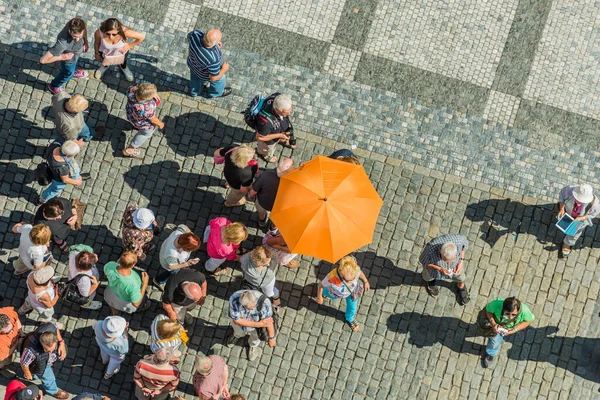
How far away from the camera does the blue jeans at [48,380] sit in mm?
10852

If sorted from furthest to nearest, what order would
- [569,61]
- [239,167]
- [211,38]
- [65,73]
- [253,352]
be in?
1. [569,61]
2. [65,73]
3. [253,352]
4. [211,38]
5. [239,167]

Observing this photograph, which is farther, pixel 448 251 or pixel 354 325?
pixel 354 325

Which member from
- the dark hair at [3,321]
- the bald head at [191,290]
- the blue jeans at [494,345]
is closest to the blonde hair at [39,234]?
the dark hair at [3,321]

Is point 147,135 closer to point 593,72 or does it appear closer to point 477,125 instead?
point 477,125

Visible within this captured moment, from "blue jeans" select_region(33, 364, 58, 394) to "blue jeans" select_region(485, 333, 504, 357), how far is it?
6232mm

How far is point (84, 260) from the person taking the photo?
35.1 feet

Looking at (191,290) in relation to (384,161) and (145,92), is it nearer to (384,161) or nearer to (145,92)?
(145,92)

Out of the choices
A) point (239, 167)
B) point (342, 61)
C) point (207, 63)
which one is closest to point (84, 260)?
point (239, 167)

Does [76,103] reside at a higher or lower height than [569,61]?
lower

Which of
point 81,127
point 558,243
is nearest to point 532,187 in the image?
point 558,243

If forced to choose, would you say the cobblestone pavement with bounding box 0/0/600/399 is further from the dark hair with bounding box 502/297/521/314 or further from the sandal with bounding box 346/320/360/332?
the dark hair with bounding box 502/297/521/314

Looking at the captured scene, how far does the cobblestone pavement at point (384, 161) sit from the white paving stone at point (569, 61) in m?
0.02

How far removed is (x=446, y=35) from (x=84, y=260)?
689 cm

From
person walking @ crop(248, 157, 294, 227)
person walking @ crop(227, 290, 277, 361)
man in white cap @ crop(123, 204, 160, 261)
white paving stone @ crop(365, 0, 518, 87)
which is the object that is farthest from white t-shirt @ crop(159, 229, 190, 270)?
white paving stone @ crop(365, 0, 518, 87)
